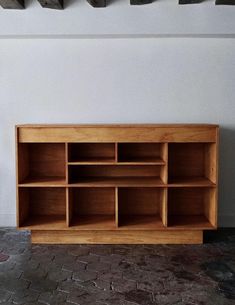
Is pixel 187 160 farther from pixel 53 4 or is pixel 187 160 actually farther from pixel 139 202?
pixel 53 4

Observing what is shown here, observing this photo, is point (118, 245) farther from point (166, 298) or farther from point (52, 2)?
point (52, 2)

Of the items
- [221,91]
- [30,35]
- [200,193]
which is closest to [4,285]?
[200,193]

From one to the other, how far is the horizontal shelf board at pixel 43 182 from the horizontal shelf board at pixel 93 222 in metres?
0.46

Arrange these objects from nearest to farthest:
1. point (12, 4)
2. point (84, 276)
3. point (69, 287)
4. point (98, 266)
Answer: point (69, 287) < point (84, 276) < point (98, 266) < point (12, 4)

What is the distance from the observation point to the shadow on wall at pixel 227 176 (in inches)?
160

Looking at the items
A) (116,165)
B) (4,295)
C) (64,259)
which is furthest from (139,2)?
(4,295)

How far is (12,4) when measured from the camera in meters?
3.63

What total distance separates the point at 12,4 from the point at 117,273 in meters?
2.92

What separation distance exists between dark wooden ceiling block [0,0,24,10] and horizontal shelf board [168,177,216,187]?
2.46 metres

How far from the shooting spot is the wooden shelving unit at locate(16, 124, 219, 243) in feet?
11.3

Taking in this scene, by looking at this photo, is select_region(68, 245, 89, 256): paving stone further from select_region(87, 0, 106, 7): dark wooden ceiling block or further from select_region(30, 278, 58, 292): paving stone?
select_region(87, 0, 106, 7): dark wooden ceiling block

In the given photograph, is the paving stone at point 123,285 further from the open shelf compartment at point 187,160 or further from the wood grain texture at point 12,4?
the wood grain texture at point 12,4

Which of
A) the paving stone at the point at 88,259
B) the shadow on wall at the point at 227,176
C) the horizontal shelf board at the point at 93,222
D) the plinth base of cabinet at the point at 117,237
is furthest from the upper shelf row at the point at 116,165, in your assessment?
the paving stone at the point at 88,259

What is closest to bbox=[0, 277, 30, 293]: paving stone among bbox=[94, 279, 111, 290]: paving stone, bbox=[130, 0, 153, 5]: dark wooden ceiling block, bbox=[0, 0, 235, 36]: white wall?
bbox=[94, 279, 111, 290]: paving stone
